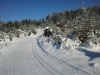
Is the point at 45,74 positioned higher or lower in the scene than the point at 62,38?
lower

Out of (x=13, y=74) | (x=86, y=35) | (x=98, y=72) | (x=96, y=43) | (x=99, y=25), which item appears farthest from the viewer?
(x=99, y=25)

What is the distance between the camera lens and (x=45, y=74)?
6000 mm

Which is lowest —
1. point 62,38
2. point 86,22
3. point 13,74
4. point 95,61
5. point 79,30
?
point 13,74

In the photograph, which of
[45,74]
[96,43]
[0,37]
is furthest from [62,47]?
[0,37]

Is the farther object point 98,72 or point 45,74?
point 45,74

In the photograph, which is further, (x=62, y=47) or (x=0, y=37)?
(x=0, y=37)

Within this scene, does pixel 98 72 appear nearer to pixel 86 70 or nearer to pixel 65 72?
pixel 86 70

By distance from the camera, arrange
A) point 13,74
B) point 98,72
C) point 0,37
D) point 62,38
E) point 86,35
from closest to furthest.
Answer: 1. point 98,72
2. point 13,74
3. point 86,35
4. point 62,38
5. point 0,37

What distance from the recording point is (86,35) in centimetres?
1191

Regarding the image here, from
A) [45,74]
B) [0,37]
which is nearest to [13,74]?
[45,74]

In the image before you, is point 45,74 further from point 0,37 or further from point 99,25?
point 0,37

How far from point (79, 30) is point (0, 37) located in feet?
59.8

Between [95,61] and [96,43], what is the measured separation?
4919mm

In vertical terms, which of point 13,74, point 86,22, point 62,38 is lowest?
point 13,74
